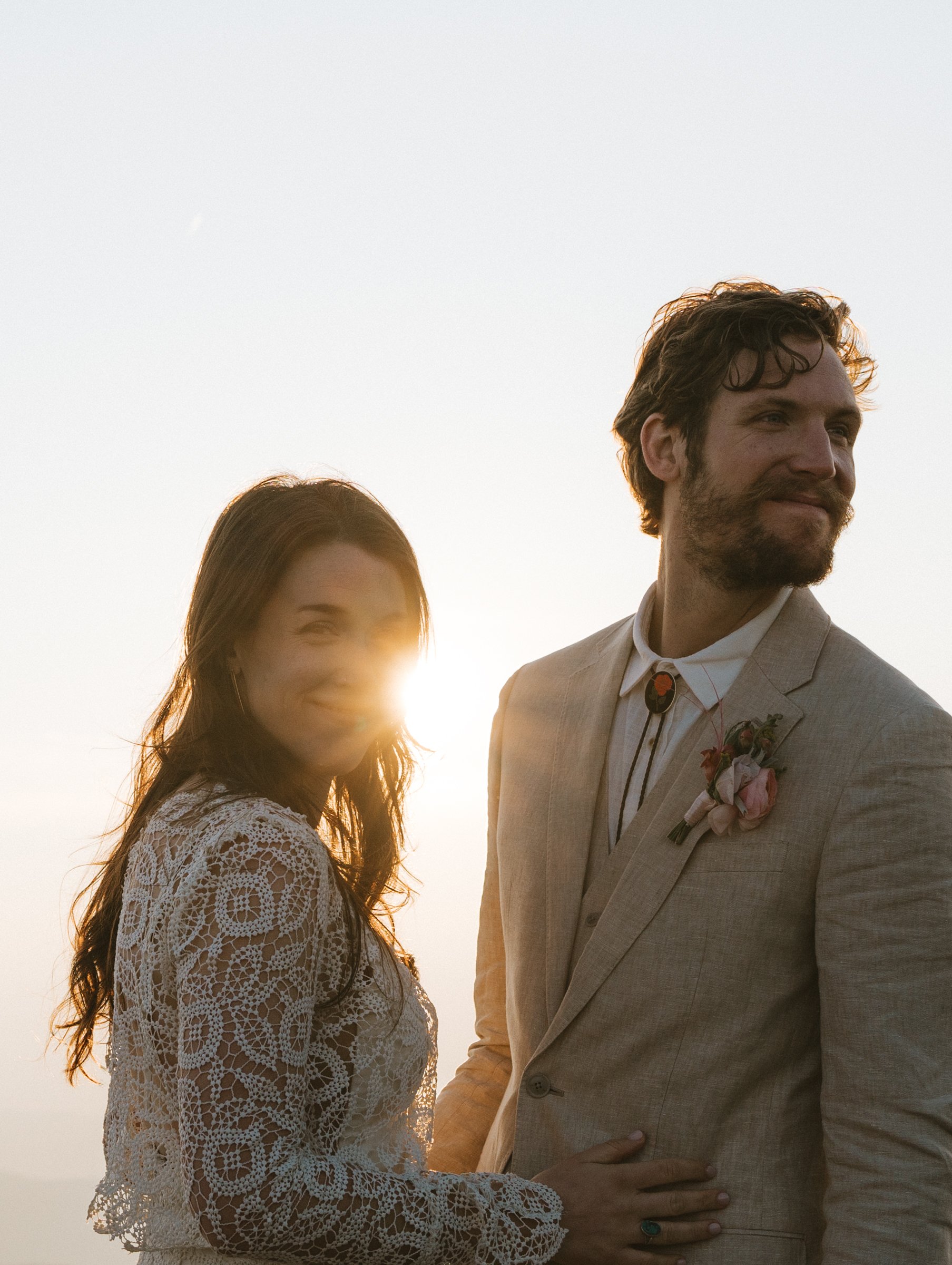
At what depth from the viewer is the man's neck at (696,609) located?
2.91 meters

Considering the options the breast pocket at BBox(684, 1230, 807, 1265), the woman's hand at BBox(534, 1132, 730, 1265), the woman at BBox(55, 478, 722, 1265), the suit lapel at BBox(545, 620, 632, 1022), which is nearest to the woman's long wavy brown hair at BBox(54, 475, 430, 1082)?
the woman at BBox(55, 478, 722, 1265)

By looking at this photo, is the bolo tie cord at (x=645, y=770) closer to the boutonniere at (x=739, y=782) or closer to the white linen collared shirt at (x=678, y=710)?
the white linen collared shirt at (x=678, y=710)

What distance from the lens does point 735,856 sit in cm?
254

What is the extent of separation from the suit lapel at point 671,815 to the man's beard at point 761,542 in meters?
0.12

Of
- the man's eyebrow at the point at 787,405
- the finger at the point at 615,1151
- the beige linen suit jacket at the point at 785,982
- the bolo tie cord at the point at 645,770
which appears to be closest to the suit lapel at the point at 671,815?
the beige linen suit jacket at the point at 785,982

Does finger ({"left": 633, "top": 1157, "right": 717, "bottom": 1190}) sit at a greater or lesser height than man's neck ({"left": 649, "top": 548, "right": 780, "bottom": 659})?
lesser

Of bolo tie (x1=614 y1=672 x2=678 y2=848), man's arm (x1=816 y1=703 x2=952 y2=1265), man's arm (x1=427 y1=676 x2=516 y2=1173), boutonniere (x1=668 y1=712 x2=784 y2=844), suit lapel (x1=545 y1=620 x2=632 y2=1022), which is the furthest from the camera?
man's arm (x1=427 y1=676 x2=516 y2=1173)

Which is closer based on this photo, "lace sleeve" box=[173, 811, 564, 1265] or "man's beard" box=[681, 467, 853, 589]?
"lace sleeve" box=[173, 811, 564, 1265]

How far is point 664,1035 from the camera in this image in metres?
2.51

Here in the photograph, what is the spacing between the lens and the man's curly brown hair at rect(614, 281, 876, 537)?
2951 mm

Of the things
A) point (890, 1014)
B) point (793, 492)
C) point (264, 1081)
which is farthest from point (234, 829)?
point (793, 492)

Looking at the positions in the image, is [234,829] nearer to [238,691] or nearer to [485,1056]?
[238,691]

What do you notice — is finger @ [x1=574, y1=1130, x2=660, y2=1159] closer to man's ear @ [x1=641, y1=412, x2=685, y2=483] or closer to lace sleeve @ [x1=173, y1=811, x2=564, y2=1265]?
lace sleeve @ [x1=173, y1=811, x2=564, y2=1265]

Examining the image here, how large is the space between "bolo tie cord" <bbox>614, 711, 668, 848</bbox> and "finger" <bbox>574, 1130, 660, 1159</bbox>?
2.00 ft
